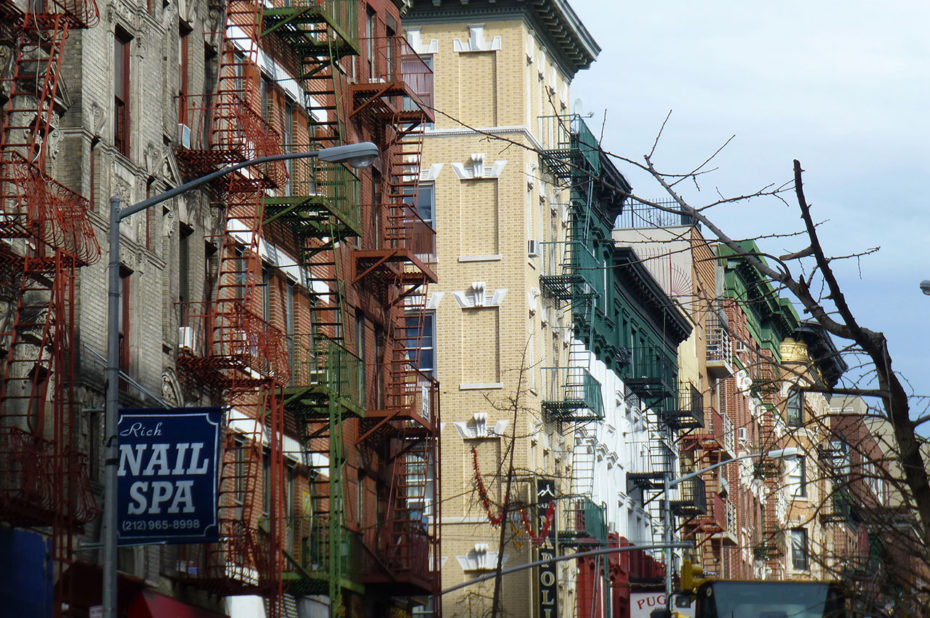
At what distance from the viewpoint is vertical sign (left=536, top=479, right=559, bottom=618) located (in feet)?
173

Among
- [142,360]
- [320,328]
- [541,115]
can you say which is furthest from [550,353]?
[142,360]

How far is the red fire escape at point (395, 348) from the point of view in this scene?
40125 millimetres

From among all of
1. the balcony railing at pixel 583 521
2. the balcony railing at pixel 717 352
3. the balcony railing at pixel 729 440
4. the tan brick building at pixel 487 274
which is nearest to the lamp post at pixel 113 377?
the tan brick building at pixel 487 274

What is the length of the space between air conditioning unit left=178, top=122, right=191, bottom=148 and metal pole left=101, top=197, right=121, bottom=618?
882 cm

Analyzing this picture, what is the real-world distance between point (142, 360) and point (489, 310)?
28325 mm

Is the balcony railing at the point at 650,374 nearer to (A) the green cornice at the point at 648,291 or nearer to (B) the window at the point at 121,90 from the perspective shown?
(A) the green cornice at the point at 648,291

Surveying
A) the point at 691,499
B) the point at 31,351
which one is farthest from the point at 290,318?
the point at 691,499

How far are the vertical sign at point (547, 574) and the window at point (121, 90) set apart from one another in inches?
1091

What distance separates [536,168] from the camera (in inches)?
2226

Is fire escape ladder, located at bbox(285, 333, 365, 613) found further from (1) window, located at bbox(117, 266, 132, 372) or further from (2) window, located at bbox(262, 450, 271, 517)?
(1) window, located at bbox(117, 266, 132, 372)

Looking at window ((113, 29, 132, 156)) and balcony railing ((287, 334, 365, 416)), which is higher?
window ((113, 29, 132, 156))

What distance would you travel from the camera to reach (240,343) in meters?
30.0

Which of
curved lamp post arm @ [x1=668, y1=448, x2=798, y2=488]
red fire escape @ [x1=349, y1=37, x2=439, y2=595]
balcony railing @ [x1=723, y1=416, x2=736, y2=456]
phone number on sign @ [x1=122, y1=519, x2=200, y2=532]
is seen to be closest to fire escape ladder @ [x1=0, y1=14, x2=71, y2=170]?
phone number on sign @ [x1=122, y1=519, x2=200, y2=532]

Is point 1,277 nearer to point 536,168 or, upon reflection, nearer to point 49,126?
A: point 49,126
